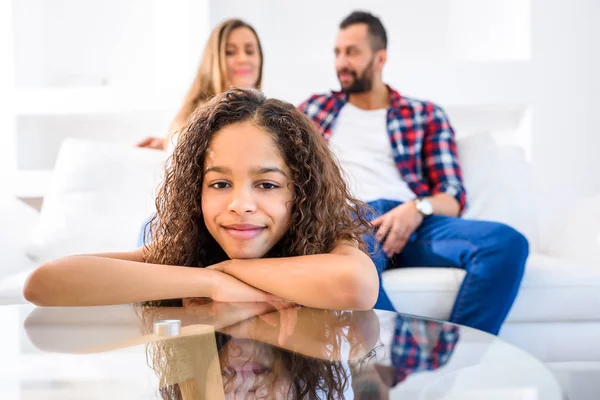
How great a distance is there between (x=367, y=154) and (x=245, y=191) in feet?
3.88

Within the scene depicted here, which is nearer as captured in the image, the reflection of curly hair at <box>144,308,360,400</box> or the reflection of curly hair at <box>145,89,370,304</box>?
the reflection of curly hair at <box>144,308,360,400</box>

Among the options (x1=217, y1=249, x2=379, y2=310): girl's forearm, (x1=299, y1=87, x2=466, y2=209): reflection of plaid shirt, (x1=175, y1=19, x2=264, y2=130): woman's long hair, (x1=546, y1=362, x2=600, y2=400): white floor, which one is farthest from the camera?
(x1=175, y1=19, x2=264, y2=130): woman's long hair

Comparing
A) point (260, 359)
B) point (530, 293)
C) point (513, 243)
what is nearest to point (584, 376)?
point (530, 293)

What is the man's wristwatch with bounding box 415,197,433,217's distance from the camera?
1.93 metres

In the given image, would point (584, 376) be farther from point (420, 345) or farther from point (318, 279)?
point (420, 345)

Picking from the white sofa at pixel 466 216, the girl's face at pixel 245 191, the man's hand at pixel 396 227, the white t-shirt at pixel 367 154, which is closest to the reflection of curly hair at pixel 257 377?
the girl's face at pixel 245 191

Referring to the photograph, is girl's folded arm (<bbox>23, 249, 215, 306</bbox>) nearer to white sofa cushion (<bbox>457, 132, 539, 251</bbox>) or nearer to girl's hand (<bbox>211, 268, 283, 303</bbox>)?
girl's hand (<bbox>211, 268, 283, 303</bbox>)

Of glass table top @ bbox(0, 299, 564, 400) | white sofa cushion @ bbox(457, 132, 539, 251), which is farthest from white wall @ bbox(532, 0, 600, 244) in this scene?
glass table top @ bbox(0, 299, 564, 400)

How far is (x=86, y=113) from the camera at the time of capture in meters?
2.93

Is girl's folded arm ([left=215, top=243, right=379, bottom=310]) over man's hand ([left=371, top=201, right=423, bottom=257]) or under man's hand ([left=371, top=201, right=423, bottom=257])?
over

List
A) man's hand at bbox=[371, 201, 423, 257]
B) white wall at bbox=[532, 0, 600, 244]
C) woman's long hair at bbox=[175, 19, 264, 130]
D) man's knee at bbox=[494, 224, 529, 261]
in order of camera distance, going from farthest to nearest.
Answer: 1. white wall at bbox=[532, 0, 600, 244]
2. woman's long hair at bbox=[175, 19, 264, 130]
3. man's hand at bbox=[371, 201, 423, 257]
4. man's knee at bbox=[494, 224, 529, 261]

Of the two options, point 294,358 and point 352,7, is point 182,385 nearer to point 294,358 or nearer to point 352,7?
point 294,358

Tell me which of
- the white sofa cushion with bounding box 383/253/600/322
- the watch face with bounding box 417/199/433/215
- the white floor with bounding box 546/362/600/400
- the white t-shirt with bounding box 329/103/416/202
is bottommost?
the white floor with bounding box 546/362/600/400

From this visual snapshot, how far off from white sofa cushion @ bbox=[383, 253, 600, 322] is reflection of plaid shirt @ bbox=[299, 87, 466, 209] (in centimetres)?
43
